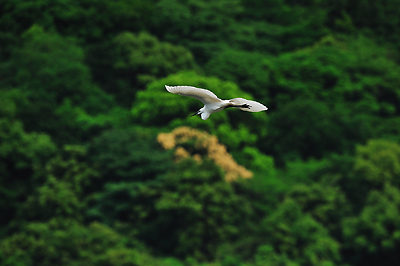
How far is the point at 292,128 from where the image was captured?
32594 mm

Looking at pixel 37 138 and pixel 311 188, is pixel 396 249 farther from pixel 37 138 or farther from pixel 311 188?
pixel 37 138

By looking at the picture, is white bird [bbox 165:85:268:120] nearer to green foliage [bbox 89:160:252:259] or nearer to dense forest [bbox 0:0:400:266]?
dense forest [bbox 0:0:400:266]

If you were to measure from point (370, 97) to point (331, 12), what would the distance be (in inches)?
374

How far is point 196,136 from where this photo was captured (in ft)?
91.2

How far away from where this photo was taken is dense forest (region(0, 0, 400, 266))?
24.7 metres

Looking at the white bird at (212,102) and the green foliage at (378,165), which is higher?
the white bird at (212,102)

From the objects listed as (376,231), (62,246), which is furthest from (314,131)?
(62,246)

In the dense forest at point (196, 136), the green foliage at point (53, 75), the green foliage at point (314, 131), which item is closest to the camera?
the dense forest at point (196, 136)

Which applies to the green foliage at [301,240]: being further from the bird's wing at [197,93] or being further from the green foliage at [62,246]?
the bird's wing at [197,93]

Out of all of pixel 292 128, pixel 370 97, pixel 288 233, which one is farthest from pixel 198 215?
pixel 370 97

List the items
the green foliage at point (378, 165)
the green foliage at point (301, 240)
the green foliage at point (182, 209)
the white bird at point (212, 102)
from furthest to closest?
the green foliage at point (378, 165) < the green foliage at point (182, 209) < the green foliage at point (301, 240) < the white bird at point (212, 102)

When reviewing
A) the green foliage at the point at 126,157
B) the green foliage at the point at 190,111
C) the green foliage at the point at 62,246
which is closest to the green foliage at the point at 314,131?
the green foliage at the point at 190,111

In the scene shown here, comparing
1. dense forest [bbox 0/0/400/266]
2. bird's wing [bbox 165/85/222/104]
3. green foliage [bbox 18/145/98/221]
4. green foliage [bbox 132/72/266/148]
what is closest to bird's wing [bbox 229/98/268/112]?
bird's wing [bbox 165/85/222/104]

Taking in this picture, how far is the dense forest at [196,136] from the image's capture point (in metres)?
24.7
